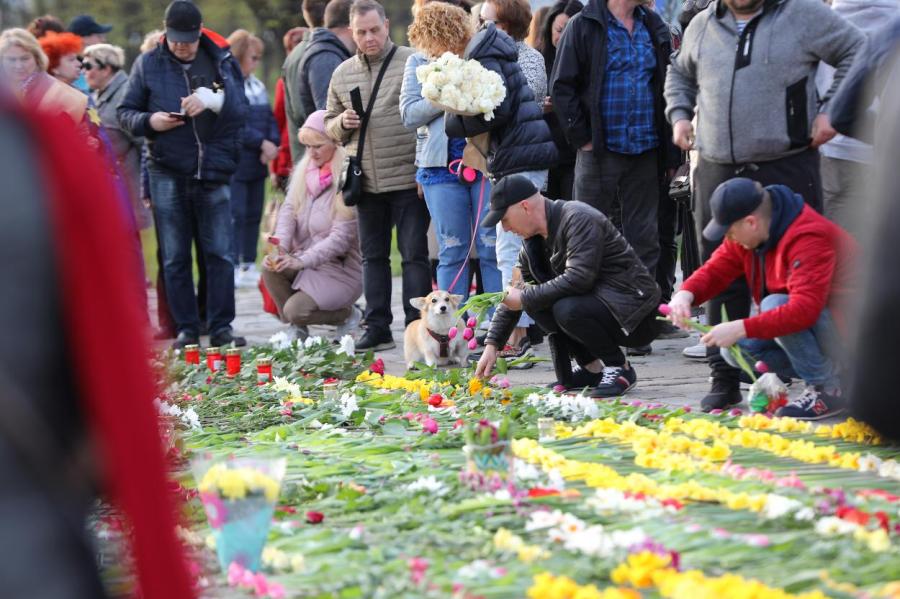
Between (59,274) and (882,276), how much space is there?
114 centimetres

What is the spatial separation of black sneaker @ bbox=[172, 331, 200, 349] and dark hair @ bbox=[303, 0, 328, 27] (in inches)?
109

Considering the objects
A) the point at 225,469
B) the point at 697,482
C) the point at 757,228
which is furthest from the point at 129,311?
the point at 757,228

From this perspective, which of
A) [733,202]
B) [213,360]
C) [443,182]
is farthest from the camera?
[443,182]

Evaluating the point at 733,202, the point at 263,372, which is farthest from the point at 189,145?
the point at 733,202

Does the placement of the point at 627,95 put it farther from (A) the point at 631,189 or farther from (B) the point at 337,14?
(B) the point at 337,14

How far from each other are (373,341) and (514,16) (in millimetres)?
2490

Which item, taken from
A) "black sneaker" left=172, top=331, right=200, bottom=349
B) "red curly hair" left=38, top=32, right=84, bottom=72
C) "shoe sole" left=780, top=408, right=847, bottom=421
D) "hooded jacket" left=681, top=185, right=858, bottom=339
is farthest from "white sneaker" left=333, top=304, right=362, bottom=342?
"shoe sole" left=780, top=408, right=847, bottom=421

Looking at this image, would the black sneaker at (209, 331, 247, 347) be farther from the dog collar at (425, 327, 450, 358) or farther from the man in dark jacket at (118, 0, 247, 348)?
the dog collar at (425, 327, 450, 358)

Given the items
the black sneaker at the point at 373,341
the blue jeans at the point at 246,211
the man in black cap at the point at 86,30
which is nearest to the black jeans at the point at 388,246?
the black sneaker at the point at 373,341

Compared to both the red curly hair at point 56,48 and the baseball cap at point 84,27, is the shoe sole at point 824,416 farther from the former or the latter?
the baseball cap at point 84,27

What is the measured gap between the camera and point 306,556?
414 centimetres

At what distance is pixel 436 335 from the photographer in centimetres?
861

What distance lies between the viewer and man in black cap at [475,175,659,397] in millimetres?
7227

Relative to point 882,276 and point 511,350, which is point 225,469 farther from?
point 511,350
